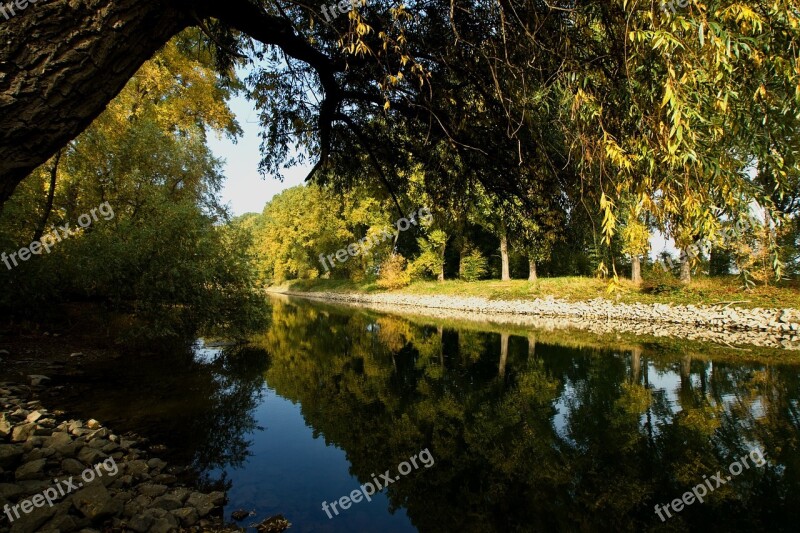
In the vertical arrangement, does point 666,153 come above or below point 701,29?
below

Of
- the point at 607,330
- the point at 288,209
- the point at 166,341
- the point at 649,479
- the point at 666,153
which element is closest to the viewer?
the point at 666,153

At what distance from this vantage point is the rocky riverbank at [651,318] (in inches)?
613

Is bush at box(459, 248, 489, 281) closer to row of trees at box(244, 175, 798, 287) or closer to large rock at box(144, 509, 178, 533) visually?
row of trees at box(244, 175, 798, 287)

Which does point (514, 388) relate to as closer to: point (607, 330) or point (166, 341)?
point (607, 330)

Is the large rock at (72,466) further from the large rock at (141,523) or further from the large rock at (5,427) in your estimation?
the large rock at (141,523)

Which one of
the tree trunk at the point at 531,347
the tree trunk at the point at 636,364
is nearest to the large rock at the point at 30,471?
the tree trunk at the point at 636,364

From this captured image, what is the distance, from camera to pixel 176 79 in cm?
1333

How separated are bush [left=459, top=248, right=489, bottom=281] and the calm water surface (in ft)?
72.7

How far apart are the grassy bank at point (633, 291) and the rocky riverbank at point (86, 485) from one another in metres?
9.33

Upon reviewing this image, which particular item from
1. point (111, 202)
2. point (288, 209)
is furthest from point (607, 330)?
point (288, 209)

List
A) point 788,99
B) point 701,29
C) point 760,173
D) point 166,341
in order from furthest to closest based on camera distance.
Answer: point 166,341 → point 760,173 → point 788,99 → point 701,29

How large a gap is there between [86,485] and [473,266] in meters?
32.8

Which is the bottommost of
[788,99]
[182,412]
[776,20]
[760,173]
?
[182,412]

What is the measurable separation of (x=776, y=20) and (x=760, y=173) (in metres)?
1.25
